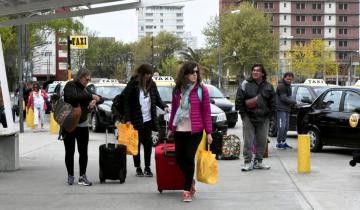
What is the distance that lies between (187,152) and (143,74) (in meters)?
2.52

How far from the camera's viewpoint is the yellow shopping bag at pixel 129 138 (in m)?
10.2

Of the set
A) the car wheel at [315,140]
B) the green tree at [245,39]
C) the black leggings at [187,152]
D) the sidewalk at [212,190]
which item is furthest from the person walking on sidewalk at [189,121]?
the green tree at [245,39]

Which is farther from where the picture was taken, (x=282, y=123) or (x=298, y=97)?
(x=298, y=97)

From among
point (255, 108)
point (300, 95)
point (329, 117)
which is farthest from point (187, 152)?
point (300, 95)

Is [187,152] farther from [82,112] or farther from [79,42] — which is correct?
[79,42]

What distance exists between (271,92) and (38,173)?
4132 mm

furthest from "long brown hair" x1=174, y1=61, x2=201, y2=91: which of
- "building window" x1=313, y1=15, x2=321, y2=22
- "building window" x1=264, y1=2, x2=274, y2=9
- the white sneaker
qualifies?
"building window" x1=313, y1=15, x2=321, y2=22

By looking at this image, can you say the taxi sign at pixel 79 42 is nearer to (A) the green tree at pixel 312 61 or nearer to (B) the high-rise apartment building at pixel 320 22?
(A) the green tree at pixel 312 61

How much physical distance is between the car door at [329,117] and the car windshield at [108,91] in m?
9.41

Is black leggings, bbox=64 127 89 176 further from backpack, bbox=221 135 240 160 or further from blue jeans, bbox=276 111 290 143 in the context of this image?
blue jeans, bbox=276 111 290 143

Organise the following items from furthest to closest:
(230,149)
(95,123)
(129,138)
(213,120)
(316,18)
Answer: (316,18), (95,123), (213,120), (230,149), (129,138)

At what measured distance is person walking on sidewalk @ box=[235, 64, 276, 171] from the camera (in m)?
11.1

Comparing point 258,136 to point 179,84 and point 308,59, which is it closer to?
point 179,84

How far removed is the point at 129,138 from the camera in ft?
33.5
